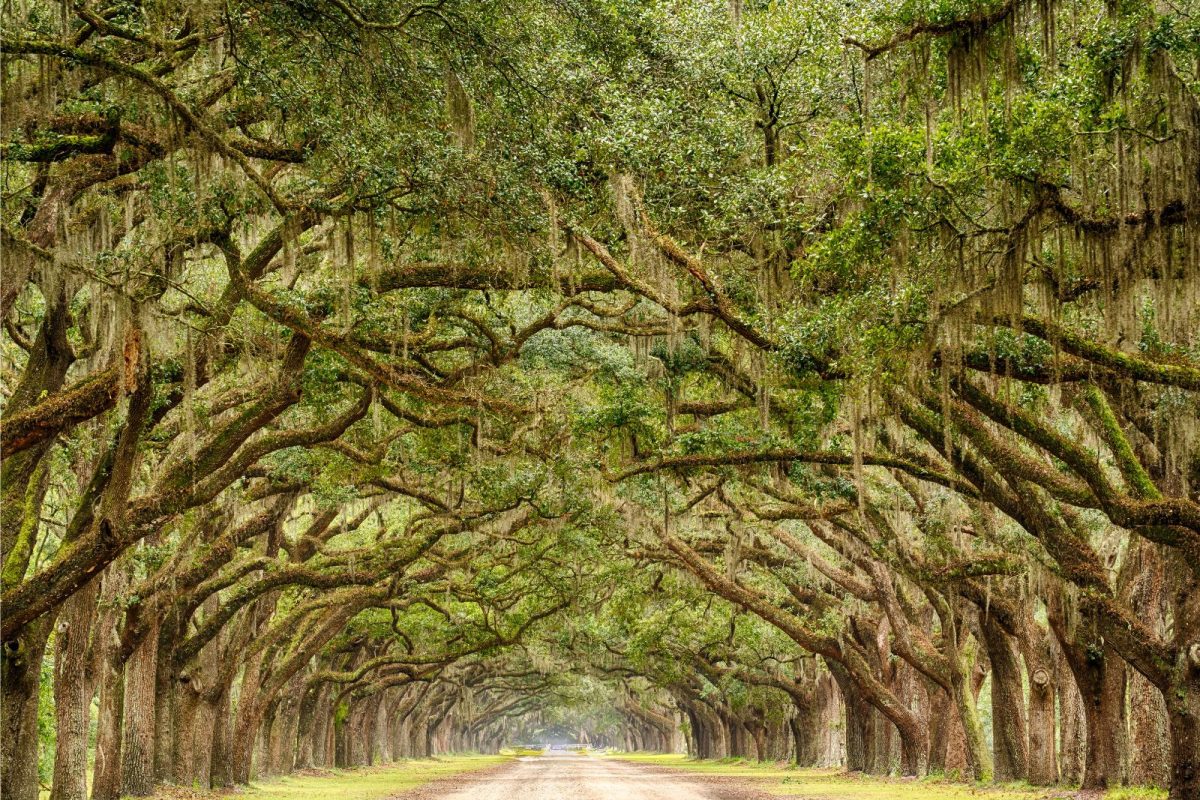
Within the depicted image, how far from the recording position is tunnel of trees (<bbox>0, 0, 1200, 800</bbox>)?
959 cm

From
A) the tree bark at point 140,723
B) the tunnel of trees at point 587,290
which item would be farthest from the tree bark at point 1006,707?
the tree bark at point 140,723

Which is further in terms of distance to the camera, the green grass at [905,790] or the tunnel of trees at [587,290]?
the green grass at [905,790]

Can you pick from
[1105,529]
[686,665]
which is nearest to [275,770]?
[686,665]

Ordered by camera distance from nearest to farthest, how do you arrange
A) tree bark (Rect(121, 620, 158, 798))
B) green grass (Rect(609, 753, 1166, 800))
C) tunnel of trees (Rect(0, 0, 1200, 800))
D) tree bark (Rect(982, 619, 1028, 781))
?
1. tunnel of trees (Rect(0, 0, 1200, 800))
2. green grass (Rect(609, 753, 1166, 800))
3. tree bark (Rect(121, 620, 158, 798))
4. tree bark (Rect(982, 619, 1028, 781))

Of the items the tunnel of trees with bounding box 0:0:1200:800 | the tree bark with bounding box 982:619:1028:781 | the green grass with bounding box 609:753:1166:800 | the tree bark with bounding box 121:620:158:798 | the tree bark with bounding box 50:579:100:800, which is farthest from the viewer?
the tree bark with bounding box 982:619:1028:781

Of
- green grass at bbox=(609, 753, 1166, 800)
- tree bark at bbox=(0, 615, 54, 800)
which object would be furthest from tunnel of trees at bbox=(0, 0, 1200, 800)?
green grass at bbox=(609, 753, 1166, 800)

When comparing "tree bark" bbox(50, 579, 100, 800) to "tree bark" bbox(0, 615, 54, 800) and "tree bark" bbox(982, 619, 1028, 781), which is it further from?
"tree bark" bbox(982, 619, 1028, 781)

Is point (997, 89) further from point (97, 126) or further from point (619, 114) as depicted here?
Result: point (97, 126)

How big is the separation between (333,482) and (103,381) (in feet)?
22.4

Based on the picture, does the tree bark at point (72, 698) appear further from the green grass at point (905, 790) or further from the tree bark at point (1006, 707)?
the tree bark at point (1006, 707)

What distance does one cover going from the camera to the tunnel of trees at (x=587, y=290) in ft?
31.5

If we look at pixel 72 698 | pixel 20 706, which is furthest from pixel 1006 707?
pixel 20 706

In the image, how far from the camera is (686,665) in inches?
1583

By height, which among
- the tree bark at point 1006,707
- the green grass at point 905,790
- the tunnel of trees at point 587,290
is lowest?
the green grass at point 905,790
